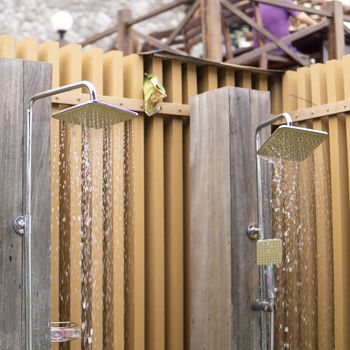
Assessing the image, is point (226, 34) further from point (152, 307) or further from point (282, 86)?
point (152, 307)

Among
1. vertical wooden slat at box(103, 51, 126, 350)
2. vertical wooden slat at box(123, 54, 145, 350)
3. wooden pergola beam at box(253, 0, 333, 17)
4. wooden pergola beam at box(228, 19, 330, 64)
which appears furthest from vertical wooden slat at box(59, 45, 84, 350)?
wooden pergola beam at box(253, 0, 333, 17)

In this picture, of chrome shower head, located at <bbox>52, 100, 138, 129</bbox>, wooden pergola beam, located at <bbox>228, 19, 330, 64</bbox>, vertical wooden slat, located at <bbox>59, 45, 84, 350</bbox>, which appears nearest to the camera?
chrome shower head, located at <bbox>52, 100, 138, 129</bbox>

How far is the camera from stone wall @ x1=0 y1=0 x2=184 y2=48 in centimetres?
1041

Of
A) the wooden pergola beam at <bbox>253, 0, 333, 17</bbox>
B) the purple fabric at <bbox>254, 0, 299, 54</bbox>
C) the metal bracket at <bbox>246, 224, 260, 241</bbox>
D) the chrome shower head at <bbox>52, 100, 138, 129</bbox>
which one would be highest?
the purple fabric at <bbox>254, 0, 299, 54</bbox>

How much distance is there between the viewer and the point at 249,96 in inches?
187

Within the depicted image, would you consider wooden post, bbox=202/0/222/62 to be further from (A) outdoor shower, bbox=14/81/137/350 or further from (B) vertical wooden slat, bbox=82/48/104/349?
(A) outdoor shower, bbox=14/81/137/350

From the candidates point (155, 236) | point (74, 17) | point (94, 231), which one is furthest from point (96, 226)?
point (74, 17)

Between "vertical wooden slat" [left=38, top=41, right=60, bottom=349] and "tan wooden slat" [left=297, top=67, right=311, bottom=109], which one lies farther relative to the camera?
"tan wooden slat" [left=297, top=67, right=311, bottom=109]

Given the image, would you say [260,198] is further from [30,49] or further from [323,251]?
[30,49]

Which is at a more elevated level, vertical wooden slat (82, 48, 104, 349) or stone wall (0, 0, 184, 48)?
stone wall (0, 0, 184, 48)

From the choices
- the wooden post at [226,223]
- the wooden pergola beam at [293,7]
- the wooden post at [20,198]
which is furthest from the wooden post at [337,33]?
the wooden post at [20,198]

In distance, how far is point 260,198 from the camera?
4562 mm

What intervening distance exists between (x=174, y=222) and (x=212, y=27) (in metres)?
1.73

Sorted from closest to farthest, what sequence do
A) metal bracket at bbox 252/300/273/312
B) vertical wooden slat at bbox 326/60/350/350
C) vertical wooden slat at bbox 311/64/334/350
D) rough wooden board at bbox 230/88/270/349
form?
metal bracket at bbox 252/300/273/312 < rough wooden board at bbox 230/88/270/349 < vertical wooden slat at bbox 326/60/350/350 < vertical wooden slat at bbox 311/64/334/350
